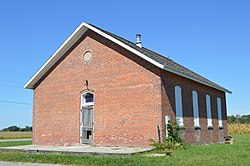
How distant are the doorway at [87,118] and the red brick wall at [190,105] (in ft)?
15.6

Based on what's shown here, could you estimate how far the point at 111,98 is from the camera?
17266 millimetres

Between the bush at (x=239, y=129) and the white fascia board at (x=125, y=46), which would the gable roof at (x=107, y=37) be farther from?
the bush at (x=239, y=129)

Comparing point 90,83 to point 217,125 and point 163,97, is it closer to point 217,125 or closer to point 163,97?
point 163,97

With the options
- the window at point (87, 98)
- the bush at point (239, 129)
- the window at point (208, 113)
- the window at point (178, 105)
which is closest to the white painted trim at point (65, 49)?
the window at point (178, 105)

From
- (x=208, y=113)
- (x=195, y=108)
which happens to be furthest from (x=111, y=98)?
(x=208, y=113)

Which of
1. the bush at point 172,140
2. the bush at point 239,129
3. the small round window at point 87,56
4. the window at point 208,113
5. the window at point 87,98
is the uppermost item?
the small round window at point 87,56

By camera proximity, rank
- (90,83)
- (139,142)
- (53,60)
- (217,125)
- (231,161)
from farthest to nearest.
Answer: (217,125)
(53,60)
(90,83)
(139,142)
(231,161)

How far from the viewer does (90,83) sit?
727 inches

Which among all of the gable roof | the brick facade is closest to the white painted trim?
the gable roof

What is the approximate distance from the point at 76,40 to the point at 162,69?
6605mm

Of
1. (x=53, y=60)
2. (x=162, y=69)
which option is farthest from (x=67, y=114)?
(x=162, y=69)

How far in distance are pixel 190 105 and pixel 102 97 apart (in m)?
5.59

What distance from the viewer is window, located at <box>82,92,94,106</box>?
60.5ft

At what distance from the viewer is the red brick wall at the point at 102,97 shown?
1587cm
